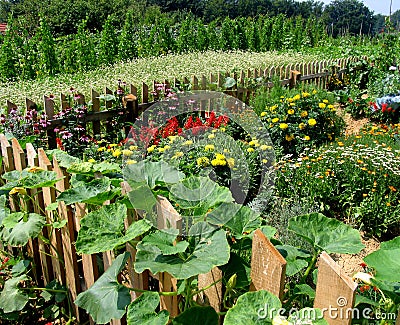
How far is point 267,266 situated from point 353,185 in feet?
7.91

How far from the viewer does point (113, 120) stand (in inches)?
186

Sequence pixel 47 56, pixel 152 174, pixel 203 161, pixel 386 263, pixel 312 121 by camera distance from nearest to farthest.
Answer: pixel 386 263 → pixel 152 174 → pixel 203 161 → pixel 312 121 → pixel 47 56

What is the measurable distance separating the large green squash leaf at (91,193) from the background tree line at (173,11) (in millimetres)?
13893

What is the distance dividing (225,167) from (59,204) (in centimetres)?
183

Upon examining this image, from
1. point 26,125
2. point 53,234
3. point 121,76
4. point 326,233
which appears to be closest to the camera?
point 326,233

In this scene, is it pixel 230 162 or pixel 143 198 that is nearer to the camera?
pixel 143 198

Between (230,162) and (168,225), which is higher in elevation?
(168,225)

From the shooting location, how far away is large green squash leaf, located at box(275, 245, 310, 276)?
4.00 ft

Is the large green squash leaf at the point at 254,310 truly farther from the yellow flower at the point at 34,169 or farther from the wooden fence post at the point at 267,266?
the yellow flower at the point at 34,169

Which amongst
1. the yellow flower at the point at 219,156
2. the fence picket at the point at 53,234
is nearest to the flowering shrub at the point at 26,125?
the yellow flower at the point at 219,156

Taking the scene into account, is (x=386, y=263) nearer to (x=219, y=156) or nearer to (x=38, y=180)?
(x=38, y=180)

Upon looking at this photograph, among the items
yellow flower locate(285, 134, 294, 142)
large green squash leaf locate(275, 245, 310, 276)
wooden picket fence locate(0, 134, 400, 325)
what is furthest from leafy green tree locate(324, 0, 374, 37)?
large green squash leaf locate(275, 245, 310, 276)

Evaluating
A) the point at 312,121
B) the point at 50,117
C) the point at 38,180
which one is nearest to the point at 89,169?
the point at 38,180

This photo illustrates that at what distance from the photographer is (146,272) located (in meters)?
1.52
